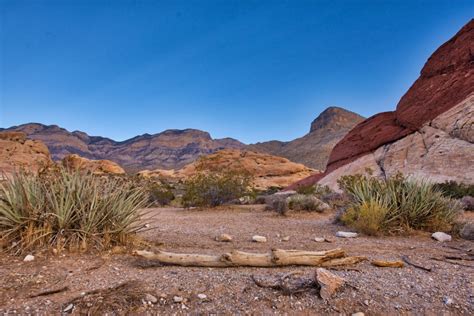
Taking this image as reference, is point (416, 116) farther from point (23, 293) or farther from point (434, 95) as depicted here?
point (23, 293)

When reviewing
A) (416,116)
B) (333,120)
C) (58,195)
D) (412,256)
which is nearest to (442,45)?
(416,116)

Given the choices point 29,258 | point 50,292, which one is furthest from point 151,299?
point 29,258

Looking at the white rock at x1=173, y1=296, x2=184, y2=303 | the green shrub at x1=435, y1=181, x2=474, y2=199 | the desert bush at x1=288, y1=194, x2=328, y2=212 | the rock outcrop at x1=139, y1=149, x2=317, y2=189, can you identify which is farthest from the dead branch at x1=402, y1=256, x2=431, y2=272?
the rock outcrop at x1=139, y1=149, x2=317, y2=189

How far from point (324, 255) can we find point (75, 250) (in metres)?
3.25

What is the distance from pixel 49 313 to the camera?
281 cm

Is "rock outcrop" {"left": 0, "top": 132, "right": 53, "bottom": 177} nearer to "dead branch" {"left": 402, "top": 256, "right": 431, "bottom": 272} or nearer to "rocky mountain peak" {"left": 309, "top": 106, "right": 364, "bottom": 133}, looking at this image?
"dead branch" {"left": 402, "top": 256, "right": 431, "bottom": 272}

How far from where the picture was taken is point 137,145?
155 metres

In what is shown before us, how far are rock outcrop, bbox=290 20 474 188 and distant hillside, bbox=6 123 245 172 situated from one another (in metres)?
105

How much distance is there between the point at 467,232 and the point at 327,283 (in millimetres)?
4637

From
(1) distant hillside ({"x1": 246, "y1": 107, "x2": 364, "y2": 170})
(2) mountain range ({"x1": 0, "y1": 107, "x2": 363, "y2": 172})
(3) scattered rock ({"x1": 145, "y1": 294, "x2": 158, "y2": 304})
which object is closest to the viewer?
(3) scattered rock ({"x1": 145, "y1": 294, "x2": 158, "y2": 304})

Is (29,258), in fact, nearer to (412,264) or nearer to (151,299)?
(151,299)

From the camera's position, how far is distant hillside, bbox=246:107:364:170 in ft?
232

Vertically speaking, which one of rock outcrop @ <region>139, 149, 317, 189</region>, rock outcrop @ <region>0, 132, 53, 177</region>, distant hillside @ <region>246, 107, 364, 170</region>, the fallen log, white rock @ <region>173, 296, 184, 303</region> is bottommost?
white rock @ <region>173, 296, 184, 303</region>

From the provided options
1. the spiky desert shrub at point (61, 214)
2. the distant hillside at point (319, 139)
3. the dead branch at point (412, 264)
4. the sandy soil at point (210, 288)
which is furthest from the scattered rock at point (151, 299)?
the distant hillside at point (319, 139)
